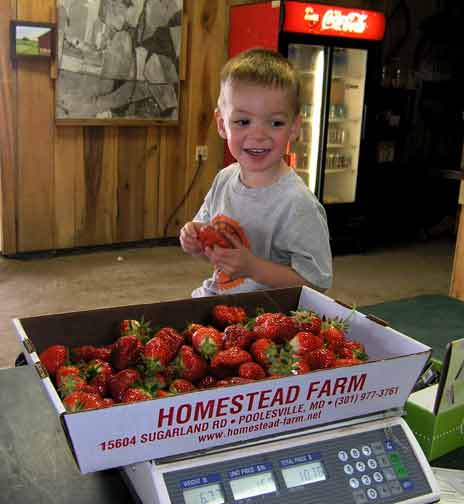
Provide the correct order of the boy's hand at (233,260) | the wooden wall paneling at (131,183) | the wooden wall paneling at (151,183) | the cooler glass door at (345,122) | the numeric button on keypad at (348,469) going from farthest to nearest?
the cooler glass door at (345,122)
the wooden wall paneling at (151,183)
the wooden wall paneling at (131,183)
the boy's hand at (233,260)
the numeric button on keypad at (348,469)

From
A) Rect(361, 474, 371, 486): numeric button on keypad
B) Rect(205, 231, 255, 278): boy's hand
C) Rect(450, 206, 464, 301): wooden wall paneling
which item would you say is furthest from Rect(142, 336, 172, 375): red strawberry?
Rect(450, 206, 464, 301): wooden wall paneling

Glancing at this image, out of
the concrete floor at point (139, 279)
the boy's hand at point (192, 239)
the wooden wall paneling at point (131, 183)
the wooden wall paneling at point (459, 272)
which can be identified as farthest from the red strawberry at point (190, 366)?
the wooden wall paneling at point (131, 183)

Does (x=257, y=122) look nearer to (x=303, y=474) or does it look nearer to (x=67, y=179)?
(x=303, y=474)

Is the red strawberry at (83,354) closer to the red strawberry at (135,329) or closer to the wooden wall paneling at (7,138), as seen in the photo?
the red strawberry at (135,329)

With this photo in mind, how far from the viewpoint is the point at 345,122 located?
20.2 ft

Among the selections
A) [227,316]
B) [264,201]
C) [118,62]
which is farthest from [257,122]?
[118,62]

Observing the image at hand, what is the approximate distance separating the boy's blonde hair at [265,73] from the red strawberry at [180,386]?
33.8 inches

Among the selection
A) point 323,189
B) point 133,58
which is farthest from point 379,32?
point 133,58

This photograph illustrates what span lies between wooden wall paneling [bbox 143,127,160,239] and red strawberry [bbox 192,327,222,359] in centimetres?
466

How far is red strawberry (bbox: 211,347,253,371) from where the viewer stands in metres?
1.02

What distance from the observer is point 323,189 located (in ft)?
20.0

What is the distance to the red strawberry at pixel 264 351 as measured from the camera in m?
1.02

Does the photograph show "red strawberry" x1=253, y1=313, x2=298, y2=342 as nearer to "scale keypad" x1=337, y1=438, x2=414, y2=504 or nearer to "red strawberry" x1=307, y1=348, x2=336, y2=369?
"red strawberry" x1=307, y1=348, x2=336, y2=369

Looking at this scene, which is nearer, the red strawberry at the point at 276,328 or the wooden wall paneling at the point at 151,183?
the red strawberry at the point at 276,328
